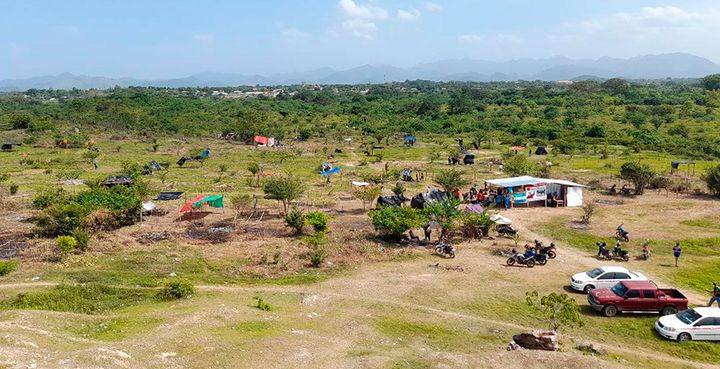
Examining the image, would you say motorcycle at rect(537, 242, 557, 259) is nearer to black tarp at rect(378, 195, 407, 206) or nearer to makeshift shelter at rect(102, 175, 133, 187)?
black tarp at rect(378, 195, 407, 206)

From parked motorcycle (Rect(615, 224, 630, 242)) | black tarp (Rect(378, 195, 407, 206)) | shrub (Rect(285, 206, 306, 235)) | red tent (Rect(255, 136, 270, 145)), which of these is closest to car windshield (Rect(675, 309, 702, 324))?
parked motorcycle (Rect(615, 224, 630, 242))

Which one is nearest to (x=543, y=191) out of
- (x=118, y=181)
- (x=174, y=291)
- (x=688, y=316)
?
(x=688, y=316)

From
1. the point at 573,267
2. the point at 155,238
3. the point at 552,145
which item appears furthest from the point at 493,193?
the point at 552,145

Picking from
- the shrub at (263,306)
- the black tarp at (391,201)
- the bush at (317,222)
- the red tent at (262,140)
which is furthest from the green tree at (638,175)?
the red tent at (262,140)

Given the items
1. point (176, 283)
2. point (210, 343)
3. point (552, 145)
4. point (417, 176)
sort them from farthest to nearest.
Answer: point (552, 145) → point (417, 176) → point (176, 283) → point (210, 343)

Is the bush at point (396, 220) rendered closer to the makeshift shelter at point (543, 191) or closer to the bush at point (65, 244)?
the makeshift shelter at point (543, 191)

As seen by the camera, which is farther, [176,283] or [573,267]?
[573,267]

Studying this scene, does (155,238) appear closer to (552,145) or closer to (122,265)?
(122,265)

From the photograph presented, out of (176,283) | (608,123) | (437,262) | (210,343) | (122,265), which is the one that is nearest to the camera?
(210,343)
